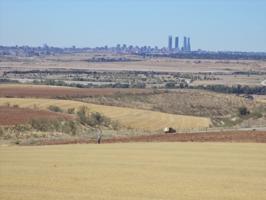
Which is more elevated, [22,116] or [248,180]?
[248,180]

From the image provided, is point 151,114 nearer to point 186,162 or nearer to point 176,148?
point 176,148

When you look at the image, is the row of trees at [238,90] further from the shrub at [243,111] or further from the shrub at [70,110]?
the shrub at [70,110]

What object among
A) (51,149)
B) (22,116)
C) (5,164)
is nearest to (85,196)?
(5,164)

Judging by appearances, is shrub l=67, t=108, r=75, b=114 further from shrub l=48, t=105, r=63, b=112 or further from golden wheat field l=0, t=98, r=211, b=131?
golden wheat field l=0, t=98, r=211, b=131

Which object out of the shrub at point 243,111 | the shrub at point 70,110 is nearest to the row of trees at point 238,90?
the shrub at point 243,111

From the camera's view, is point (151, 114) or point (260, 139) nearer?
point (260, 139)

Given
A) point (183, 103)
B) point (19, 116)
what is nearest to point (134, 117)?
point (19, 116)
